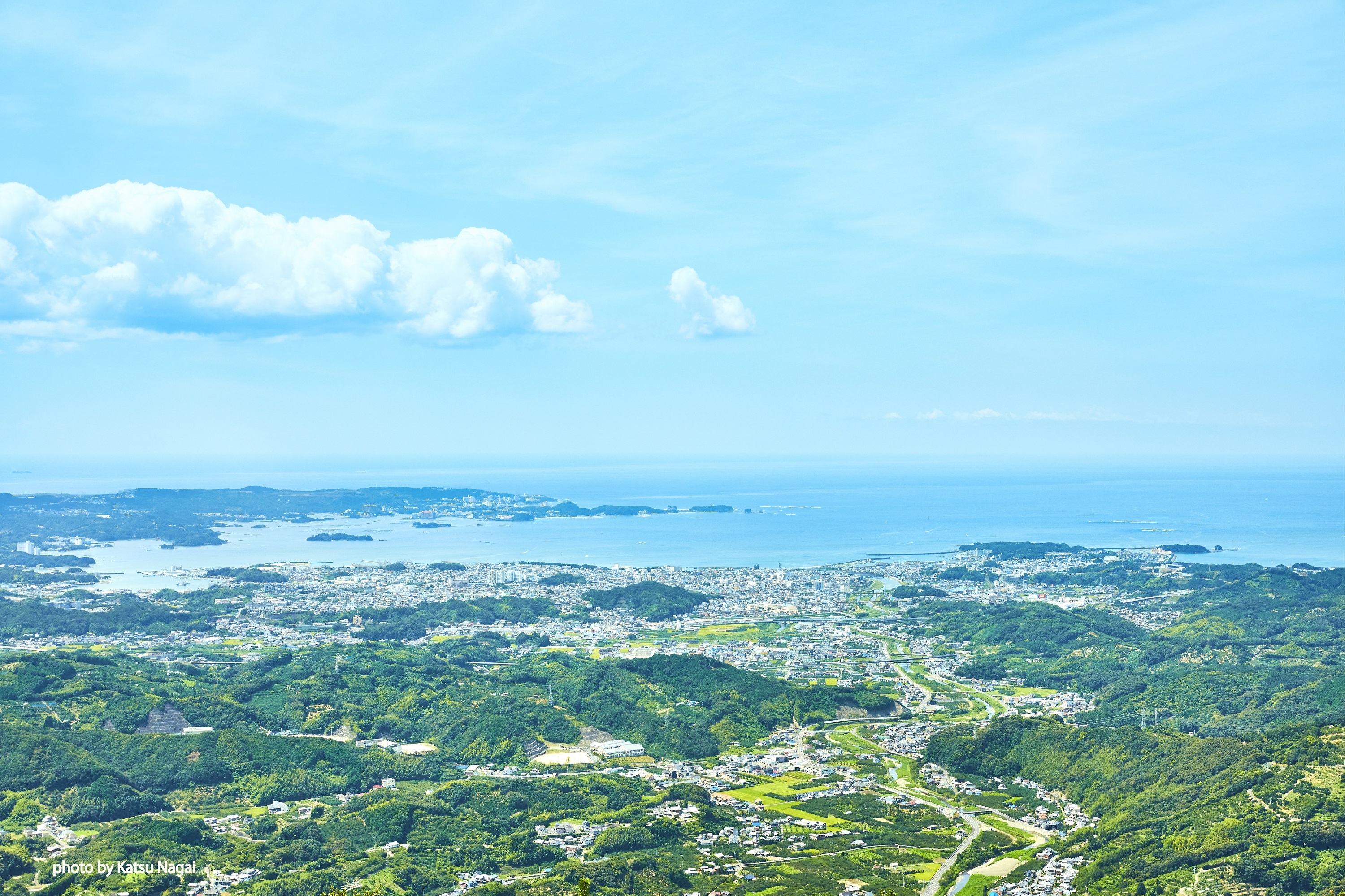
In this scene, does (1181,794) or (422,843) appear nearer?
(422,843)

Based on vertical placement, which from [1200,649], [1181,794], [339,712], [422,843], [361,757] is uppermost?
[1200,649]

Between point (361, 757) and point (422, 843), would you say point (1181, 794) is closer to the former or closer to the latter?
point (422, 843)

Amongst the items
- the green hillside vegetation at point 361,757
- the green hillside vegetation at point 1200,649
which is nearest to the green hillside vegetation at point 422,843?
the green hillside vegetation at point 361,757

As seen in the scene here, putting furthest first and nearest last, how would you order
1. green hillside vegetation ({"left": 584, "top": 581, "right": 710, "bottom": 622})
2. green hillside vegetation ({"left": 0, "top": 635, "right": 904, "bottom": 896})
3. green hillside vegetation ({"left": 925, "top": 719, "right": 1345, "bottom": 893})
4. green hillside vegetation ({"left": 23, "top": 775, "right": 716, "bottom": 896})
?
1. green hillside vegetation ({"left": 584, "top": 581, "right": 710, "bottom": 622})
2. green hillside vegetation ({"left": 0, "top": 635, "right": 904, "bottom": 896})
3. green hillside vegetation ({"left": 23, "top": 775, "right": 716, "bottom": 896})
4. green hillside vegetation ({"left": 925, "top": 719, "right": 1345, "bottom": 893})

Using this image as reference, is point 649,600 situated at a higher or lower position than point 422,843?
higher

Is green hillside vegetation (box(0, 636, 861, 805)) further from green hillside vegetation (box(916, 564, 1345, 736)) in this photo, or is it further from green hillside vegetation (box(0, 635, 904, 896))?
Answer: green hillside vegetation (box(916, 564, 1345, 736))

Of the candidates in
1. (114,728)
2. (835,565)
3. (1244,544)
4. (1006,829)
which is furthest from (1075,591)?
(114,728)

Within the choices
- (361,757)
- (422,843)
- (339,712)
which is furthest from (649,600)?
(422,843)

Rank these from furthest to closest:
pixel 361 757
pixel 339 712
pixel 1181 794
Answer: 1. pixel 339 712
2. pixel 361 757
3. pixel 1181 794

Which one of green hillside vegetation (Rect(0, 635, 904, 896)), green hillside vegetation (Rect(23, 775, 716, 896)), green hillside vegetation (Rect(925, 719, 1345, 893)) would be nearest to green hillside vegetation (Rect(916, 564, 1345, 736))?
green hillside vegetation (Rect(925, 719, 1345, 893))
